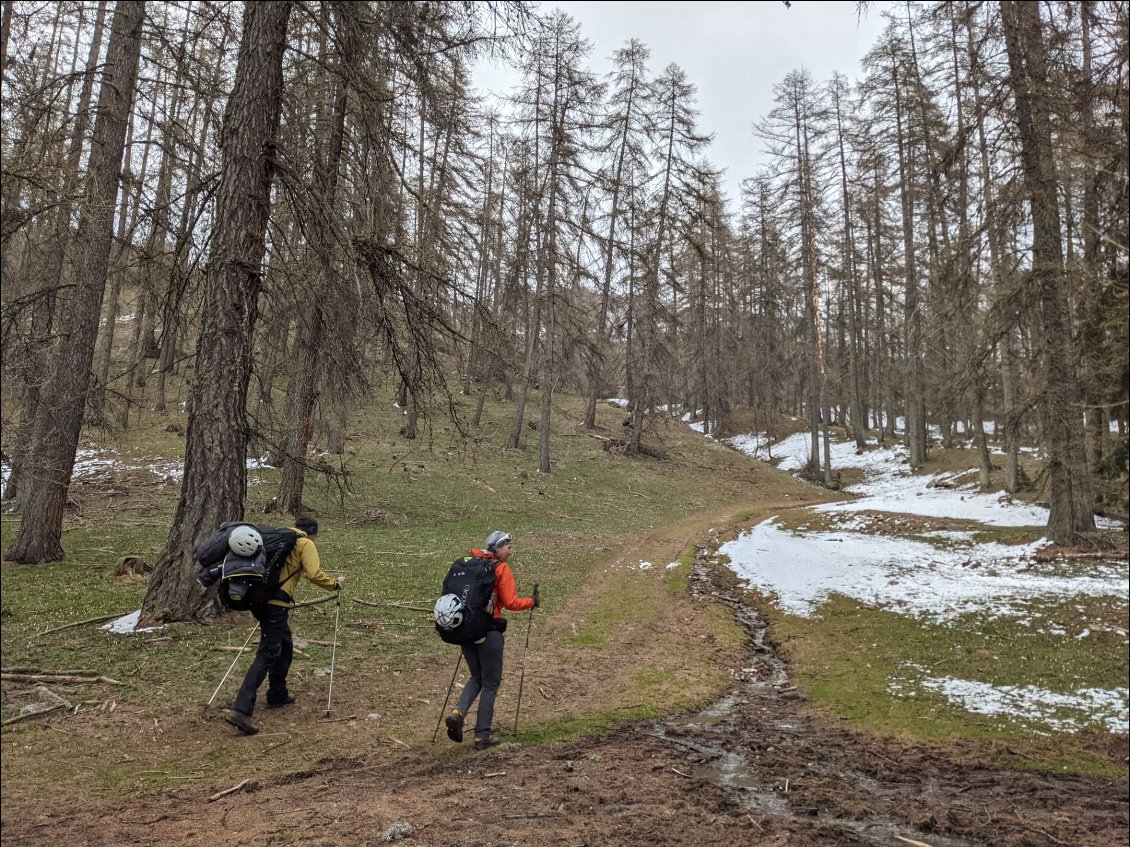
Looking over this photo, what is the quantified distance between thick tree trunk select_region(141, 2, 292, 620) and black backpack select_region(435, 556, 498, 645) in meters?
3.02

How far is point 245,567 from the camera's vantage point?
5.60 meters

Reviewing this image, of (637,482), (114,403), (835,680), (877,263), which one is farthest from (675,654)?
(877,263)

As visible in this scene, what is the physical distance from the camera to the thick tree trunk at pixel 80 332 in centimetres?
779

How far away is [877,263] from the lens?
33750 mm

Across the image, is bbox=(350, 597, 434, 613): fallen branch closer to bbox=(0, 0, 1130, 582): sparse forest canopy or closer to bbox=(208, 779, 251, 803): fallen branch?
bbox=(0, 0, 1130, 582): sparse forest canopy

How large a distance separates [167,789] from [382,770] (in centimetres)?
156

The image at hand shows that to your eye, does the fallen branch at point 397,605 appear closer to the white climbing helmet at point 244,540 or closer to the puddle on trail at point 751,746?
the puddle on trail at point 751,746

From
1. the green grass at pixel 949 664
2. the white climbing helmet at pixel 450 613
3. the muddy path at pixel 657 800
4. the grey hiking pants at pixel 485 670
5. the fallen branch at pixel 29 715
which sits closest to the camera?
the fallen branch at pixel 29 715

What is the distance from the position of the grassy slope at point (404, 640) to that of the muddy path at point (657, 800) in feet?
1.24

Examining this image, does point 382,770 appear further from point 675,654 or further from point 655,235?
point 655,235

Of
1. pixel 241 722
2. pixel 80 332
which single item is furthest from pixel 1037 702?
pixel 80 332

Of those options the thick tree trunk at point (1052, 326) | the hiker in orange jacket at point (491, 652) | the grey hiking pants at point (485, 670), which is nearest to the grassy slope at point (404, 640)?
the hiker in orange jacket at point (491, 652)

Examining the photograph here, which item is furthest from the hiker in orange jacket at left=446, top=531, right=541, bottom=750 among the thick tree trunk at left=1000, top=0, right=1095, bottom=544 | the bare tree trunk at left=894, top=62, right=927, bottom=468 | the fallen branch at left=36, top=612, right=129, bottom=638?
the bare tree trunk at left=894, top=62, right=927, bottom=468

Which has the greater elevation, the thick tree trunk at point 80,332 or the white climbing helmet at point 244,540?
the thick tree trunk at point 80,332
